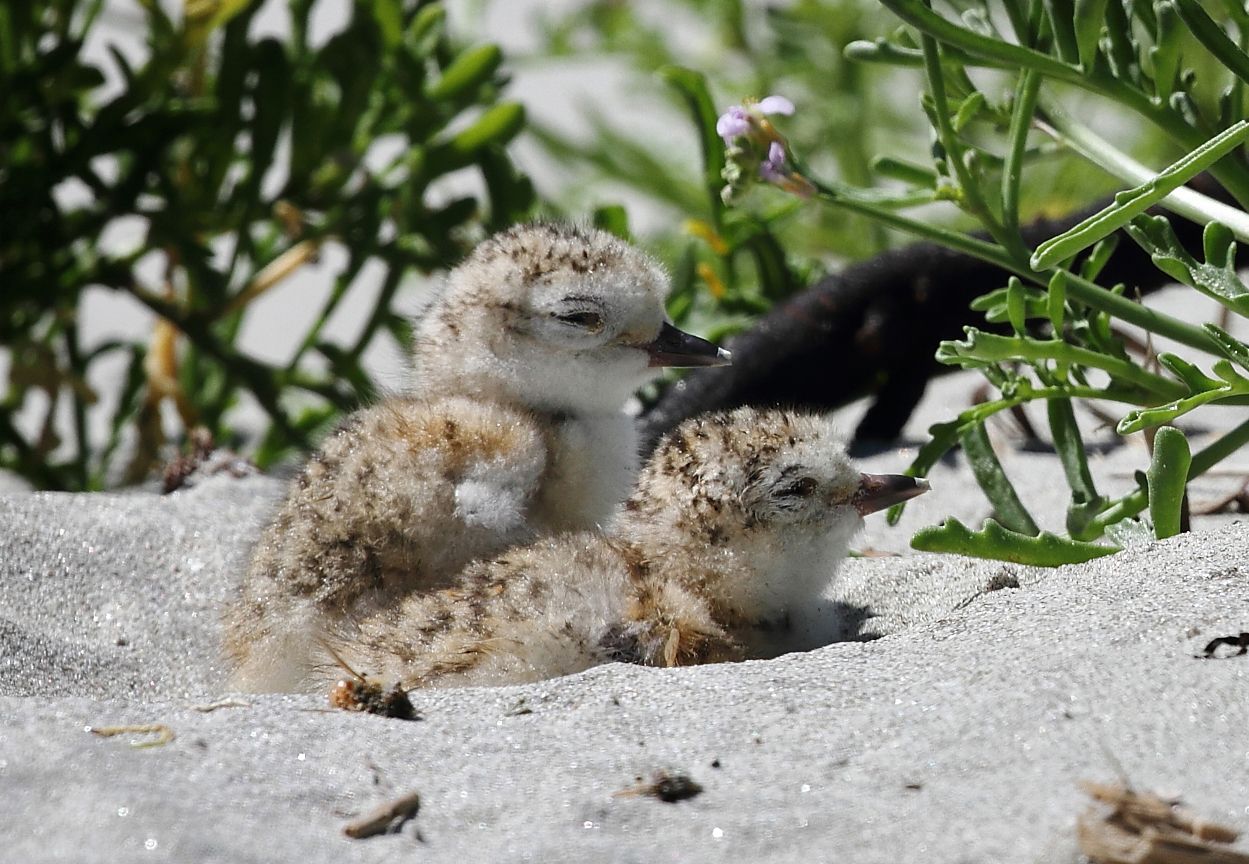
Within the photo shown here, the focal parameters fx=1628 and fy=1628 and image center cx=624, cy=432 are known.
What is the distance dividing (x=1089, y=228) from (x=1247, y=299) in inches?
11.2

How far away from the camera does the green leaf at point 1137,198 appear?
8.29 feet

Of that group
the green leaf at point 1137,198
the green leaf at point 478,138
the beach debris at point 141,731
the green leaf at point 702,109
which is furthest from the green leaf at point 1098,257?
the green leaf at point 478,138

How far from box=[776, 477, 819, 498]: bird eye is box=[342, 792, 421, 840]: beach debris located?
3.66 feet

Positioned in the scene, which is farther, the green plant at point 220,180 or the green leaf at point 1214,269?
the green plant at point 220,180

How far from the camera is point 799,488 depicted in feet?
9.51

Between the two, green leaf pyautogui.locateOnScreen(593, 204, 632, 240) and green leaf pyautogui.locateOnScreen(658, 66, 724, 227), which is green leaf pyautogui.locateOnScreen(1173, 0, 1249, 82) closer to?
green leaf pyautogui.locateOnScreen(658, 66, 724, 227)

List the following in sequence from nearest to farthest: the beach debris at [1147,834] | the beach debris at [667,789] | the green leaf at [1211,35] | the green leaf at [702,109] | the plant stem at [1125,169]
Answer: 1. the beach debris at [1147,834]
2. the beach debris at [667,789]
3. the green leaf at [1211,35]
4. the plant stem at [1125,169]
5. the green leaf at [702,109]

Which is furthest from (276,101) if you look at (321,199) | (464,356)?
(464,356)

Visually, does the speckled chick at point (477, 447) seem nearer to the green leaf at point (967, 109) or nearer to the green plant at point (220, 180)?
the green leaf at point (967, 109)

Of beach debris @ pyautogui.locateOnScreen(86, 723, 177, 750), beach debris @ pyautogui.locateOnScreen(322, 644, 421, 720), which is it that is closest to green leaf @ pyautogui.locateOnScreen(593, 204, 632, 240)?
beach debris @ pyautogui.locateOnScreen(322, 644, 421, 720)

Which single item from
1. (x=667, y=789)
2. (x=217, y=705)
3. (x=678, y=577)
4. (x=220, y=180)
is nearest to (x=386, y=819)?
(x=667, y=789)

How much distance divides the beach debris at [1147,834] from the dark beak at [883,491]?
1200 millimetres

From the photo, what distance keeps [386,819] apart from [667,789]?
0.34 meters

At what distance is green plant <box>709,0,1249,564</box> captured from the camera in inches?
104
